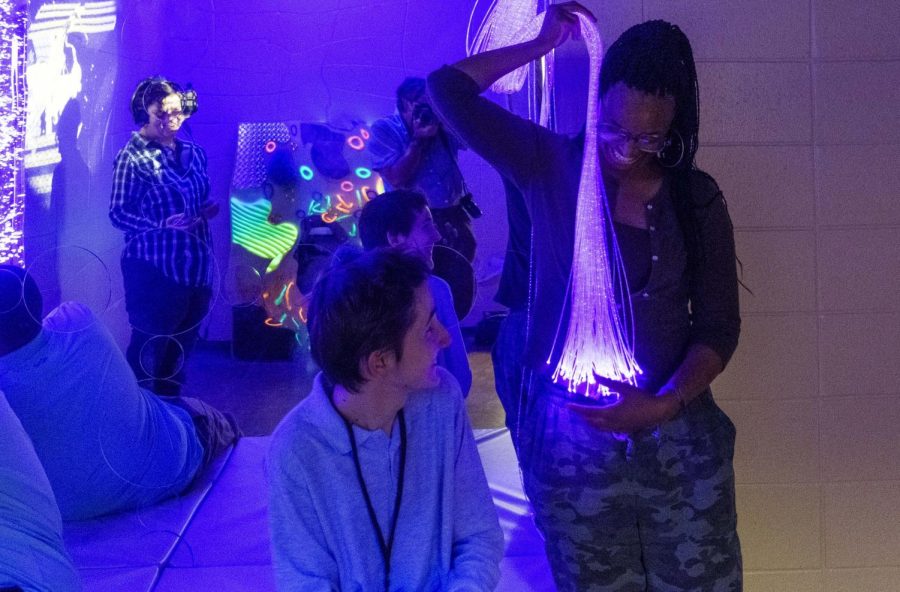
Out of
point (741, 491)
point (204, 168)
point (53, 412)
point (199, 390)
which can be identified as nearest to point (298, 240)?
point (204, 168)

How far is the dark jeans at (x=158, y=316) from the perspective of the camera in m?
1.96

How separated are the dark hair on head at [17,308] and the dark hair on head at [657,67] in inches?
52.0

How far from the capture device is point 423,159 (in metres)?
1.90

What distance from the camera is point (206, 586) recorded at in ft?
6.56

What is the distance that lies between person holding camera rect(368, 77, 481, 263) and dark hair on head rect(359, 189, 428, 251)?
4cm

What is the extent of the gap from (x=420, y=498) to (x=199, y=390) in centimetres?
76

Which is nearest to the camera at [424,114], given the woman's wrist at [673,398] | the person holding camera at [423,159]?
the person holding camera at [423,159]

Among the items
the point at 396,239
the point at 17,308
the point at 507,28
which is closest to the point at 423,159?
the point at 396,239

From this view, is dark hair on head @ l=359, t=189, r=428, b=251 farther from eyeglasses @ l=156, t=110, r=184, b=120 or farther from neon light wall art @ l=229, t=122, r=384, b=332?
eyeglasses @ l=156, t=110, r=184, b=120

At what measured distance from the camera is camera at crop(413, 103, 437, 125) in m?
1.88

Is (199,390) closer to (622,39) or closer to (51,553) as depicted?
(51,553)

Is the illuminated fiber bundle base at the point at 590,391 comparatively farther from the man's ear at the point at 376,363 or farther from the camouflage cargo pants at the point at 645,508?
the man's ear at the point at 376,363

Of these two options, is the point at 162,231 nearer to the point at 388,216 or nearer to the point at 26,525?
the point at 388,216

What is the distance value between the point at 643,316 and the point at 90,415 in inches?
50.4
